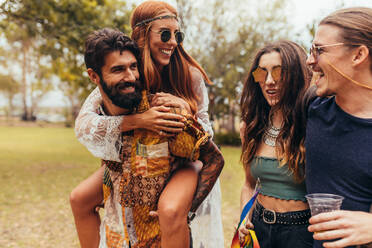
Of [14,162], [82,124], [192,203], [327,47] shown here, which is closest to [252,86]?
[327,47]

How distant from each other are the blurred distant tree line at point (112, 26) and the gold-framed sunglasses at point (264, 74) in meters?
1.39

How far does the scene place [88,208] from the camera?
9.19 feet

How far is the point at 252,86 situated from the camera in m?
2.65

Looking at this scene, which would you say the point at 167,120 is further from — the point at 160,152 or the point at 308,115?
the point at 308,115

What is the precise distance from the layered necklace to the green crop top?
138 mm

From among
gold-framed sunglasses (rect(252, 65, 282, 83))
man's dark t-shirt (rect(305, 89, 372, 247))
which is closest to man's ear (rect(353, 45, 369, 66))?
man's dark t-shirt (rect(305, 89, 372, 247))

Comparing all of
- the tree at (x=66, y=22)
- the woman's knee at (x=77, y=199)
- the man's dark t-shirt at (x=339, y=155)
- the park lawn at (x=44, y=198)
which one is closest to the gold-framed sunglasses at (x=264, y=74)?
the man's dark t-shirt at (x=339, y=155)

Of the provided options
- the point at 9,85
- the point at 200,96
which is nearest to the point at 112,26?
the point at 200,96

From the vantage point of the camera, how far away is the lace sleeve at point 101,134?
2418mm

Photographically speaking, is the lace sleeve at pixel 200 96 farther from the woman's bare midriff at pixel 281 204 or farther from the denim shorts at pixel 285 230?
the denim shorts at pixel 285 230

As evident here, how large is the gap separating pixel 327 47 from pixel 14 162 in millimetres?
16247

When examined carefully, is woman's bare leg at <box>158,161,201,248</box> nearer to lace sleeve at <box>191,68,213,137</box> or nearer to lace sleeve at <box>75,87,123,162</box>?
lace sleeve at <box>75,87,123,162</box>

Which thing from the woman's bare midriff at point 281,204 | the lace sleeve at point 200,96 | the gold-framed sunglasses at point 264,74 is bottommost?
the woman's bare midriff at point 281,204

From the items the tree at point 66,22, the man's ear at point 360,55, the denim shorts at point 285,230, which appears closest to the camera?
the man's ear at point 360,55
